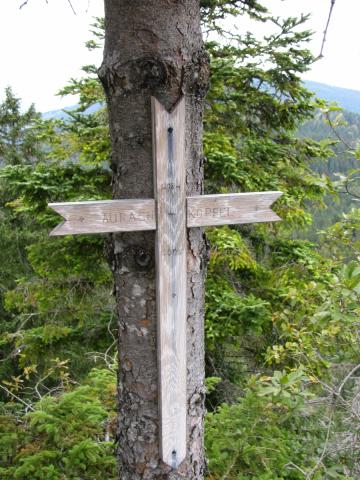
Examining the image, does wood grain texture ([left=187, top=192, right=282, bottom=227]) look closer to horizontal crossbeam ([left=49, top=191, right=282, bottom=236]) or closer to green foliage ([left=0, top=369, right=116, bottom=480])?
horizontal crossbeam ([left=49, top=191, right=282, bottom=236])

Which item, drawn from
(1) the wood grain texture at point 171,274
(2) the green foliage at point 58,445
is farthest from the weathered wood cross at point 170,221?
(2) the green foliage at point 58,445

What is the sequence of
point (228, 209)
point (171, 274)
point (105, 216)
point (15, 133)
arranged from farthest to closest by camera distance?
1. point (15, 133)
2. point (228, 209)
3. point (171, 274)
4. point (105, 216)

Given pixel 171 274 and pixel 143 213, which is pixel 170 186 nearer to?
pixel 143 213

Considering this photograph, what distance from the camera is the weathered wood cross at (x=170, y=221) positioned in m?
1.81

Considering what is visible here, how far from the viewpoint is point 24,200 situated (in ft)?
17.9

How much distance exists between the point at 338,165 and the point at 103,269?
2802 inches

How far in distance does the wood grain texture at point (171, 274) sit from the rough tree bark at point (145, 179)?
70 mm

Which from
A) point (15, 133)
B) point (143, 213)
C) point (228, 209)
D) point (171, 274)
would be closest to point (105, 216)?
point (143, 213)

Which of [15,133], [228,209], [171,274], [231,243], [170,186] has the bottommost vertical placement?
[15,133]

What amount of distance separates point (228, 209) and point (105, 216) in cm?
57

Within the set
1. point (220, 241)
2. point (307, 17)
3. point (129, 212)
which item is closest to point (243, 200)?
point (129, 212)

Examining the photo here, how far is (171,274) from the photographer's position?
193 centimetres

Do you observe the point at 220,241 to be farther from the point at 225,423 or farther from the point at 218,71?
the point at 225,423

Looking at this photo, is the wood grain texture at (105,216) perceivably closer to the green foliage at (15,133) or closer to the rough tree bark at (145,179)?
the rough tree bark at (145,179)
